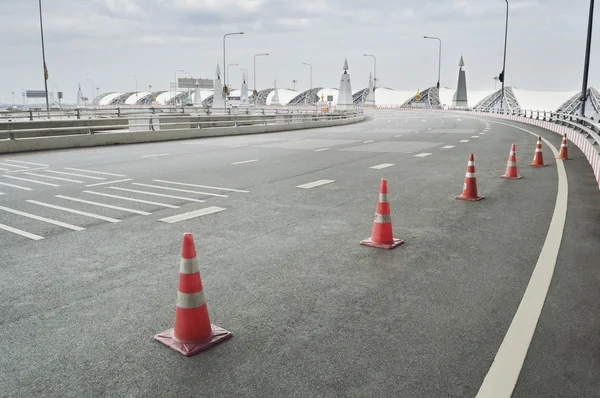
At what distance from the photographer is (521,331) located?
422 cm

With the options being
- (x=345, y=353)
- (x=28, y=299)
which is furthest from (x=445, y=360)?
(x=28, y=299)

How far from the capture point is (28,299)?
4.99m

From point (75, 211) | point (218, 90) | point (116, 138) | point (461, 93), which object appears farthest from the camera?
point (461, 93)

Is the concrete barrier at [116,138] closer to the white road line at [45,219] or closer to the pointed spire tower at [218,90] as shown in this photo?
the white road line at [45,219]

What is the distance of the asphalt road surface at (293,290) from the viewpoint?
11.7ft

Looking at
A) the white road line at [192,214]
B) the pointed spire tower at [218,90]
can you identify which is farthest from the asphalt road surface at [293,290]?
the pointed spire tower at [218,90]

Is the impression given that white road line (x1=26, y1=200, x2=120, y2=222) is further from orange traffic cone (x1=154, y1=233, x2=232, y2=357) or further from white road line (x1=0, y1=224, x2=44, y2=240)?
orange traffic cone (x1=154, y1=233, x2=232, y2=357)

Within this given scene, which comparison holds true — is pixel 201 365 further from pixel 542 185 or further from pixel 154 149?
pixel 154 149

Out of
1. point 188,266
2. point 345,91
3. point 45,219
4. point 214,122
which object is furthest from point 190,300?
point 345,91

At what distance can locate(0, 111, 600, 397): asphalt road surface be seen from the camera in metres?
3.56

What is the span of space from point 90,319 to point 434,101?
152807 mm

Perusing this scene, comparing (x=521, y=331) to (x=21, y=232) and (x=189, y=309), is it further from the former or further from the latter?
(x=21, y=232)

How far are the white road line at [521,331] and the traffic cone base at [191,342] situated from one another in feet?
5.88

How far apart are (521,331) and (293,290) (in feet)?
6.46
